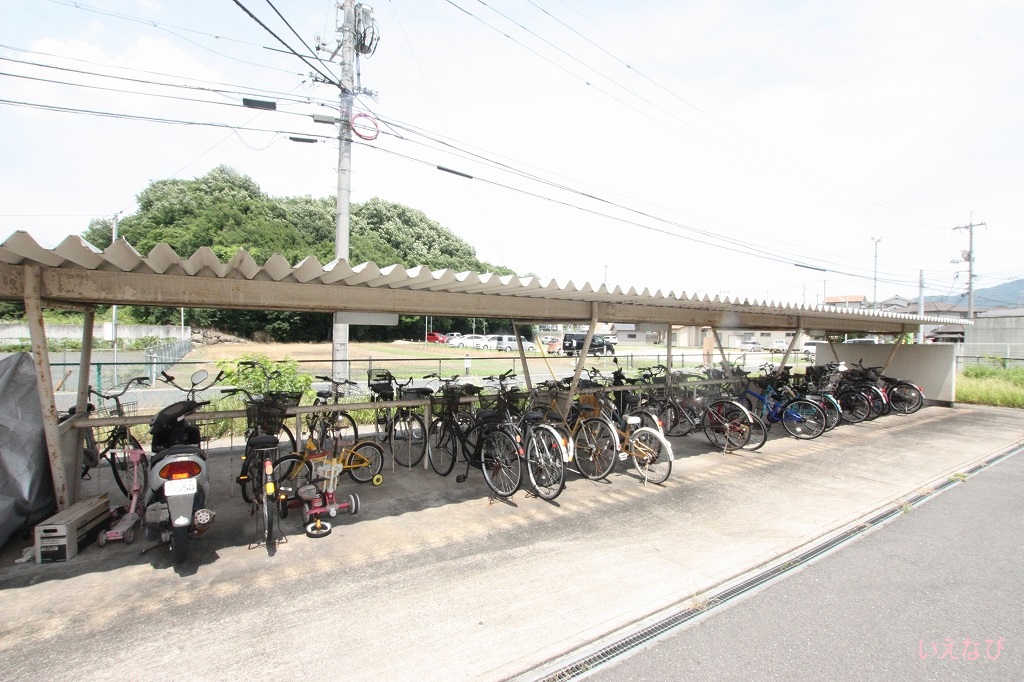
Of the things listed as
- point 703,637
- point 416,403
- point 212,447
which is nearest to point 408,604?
point 703,637

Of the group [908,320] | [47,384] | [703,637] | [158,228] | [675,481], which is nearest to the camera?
[703,637]

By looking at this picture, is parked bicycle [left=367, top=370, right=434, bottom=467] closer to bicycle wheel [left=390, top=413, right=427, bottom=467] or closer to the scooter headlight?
bicycle wheel [left=390, top=413, right=427, bottom=467]

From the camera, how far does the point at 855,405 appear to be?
917cm

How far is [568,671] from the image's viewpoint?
2328 mm

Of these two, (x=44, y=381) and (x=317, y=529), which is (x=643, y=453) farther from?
(x=44, y=381)

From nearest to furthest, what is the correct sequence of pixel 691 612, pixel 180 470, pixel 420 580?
pixel 691 612, pixel 420 580, pixel 180 470

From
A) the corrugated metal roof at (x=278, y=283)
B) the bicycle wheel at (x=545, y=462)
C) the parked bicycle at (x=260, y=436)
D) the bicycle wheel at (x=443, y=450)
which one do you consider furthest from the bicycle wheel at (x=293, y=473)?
the bicycle wheel at (x=545, y=462)

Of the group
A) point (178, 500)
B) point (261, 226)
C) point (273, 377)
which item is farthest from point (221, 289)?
point (261, 226)

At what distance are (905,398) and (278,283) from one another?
11857 millimetres

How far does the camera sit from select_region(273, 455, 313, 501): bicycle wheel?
416cm

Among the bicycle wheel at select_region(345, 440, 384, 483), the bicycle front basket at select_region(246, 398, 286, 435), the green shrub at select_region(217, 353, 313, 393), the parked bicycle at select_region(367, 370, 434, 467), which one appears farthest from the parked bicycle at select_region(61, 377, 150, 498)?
the parked bicycle at select_region(367, 370, 434, 467)

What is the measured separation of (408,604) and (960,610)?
3195mm

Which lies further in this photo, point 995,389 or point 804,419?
point 995,389

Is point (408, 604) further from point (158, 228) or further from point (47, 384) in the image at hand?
point (158, 228)
